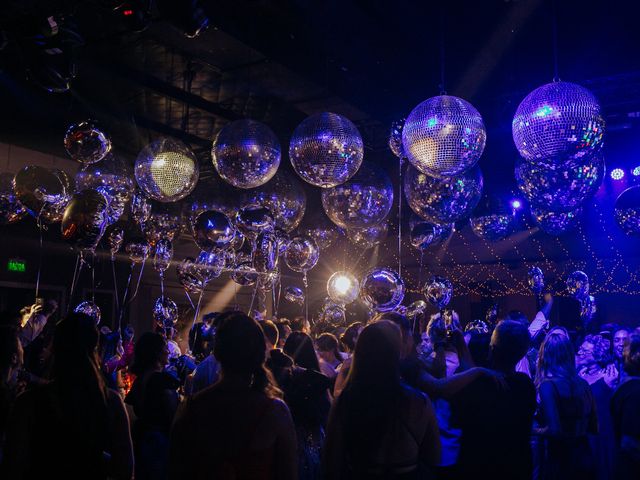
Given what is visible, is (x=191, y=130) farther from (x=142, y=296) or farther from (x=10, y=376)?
(x=10, y=376)

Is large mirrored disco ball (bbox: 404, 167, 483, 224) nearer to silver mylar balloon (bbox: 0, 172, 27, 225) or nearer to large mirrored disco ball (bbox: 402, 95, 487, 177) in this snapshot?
large mirrored disco ball (bbox: 402, 95, 487, 177)

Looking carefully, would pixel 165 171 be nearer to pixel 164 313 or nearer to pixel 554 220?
pixel 164 313

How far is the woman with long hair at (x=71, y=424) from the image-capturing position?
1.75 metres

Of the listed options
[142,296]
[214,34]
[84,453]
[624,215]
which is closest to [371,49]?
[214,34]

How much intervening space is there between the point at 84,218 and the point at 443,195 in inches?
113

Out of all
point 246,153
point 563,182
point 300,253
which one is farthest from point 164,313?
point 563,182

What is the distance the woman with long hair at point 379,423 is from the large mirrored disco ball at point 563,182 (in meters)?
3.04

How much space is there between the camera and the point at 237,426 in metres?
1.57

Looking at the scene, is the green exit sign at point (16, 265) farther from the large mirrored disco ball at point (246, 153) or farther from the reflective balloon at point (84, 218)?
the large mirrored disco ball at point (246, 153)

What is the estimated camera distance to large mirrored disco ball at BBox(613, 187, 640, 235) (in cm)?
464

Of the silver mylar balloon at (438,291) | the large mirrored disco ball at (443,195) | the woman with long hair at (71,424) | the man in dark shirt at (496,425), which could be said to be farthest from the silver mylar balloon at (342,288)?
the woman with long hair at (71,424)

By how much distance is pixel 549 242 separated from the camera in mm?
11188

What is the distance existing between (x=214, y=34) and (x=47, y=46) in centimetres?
263

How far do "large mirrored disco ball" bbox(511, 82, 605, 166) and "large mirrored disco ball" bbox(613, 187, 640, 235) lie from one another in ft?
5.84
